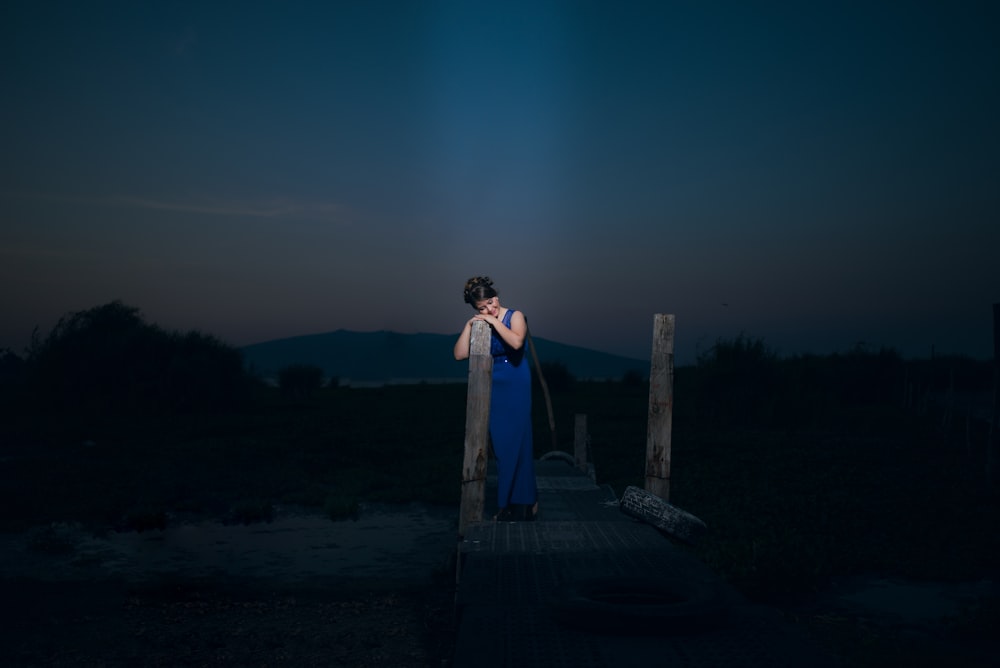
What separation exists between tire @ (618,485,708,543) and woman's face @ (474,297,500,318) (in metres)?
2.08

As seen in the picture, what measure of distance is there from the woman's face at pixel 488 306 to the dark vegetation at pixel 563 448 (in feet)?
13.7

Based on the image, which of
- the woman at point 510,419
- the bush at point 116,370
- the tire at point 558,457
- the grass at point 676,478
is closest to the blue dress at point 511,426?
the woman at point 510,419

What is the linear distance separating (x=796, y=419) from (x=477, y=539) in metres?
A: 22.6

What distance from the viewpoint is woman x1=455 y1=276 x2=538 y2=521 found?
24.8 ft

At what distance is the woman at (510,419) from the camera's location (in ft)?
24.8

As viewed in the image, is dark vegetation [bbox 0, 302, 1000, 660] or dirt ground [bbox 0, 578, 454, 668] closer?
dirt ground [bbox 0, 578, 454, 668]

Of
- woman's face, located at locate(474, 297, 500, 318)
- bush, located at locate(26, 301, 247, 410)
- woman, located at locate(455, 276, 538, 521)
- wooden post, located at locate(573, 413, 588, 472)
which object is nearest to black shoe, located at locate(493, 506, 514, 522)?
woman, located at locate(455, 276, 538, 521)

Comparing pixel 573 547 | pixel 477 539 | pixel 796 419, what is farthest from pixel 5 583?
pixel 796 419

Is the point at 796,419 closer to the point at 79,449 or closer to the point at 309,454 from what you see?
the point at 309,454

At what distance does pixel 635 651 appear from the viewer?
148 inches

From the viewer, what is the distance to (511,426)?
766cm

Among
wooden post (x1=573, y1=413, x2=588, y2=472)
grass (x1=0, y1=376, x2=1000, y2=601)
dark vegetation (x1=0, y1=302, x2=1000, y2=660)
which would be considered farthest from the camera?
wooden post (x1=573, y1=413, x2=588, y2=472)

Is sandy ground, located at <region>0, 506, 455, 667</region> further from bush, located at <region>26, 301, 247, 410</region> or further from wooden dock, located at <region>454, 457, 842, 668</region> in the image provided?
bush, located at <region>26, 301, 247, 410</region>

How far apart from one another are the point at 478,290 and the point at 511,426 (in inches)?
53.2
